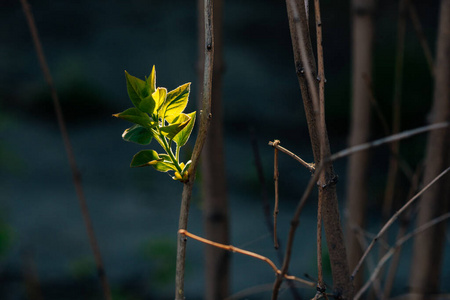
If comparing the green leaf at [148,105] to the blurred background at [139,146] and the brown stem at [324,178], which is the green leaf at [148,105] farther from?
the blurred background at [139,146]

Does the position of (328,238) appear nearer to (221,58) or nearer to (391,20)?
(221,58)

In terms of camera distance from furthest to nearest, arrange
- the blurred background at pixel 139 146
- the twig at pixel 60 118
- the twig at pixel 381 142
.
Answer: the blurred background at pixel 139 146
the twig at pixel 60 118
the twig at pixel 381 142

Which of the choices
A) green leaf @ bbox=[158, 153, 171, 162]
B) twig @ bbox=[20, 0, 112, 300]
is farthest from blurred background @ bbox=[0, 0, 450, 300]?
green leaf @ bbox=[158, 153, 171, 162]

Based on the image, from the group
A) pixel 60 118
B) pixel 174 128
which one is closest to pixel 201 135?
pixel 174 128

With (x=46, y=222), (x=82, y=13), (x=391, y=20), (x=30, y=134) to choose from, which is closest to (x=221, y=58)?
(x=46, y=222)

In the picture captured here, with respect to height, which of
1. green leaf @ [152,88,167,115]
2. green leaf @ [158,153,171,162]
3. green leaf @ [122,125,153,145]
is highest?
green leaf @ [152,88,167,115]

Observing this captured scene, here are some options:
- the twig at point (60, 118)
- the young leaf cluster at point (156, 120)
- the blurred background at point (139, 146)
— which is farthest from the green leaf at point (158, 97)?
the blurred background at point (139, 146)

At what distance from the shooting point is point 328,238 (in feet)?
1.15

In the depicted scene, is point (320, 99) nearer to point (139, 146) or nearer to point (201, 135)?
point (201, 135)

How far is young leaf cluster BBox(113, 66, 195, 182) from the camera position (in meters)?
0.32

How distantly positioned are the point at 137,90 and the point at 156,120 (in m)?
0.03

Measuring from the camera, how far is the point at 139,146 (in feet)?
11.1

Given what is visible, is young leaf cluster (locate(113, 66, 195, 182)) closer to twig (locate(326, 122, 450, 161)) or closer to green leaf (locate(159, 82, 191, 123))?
green leaf (locate(159, 82, 191, 123))

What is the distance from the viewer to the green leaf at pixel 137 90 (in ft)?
1.06
